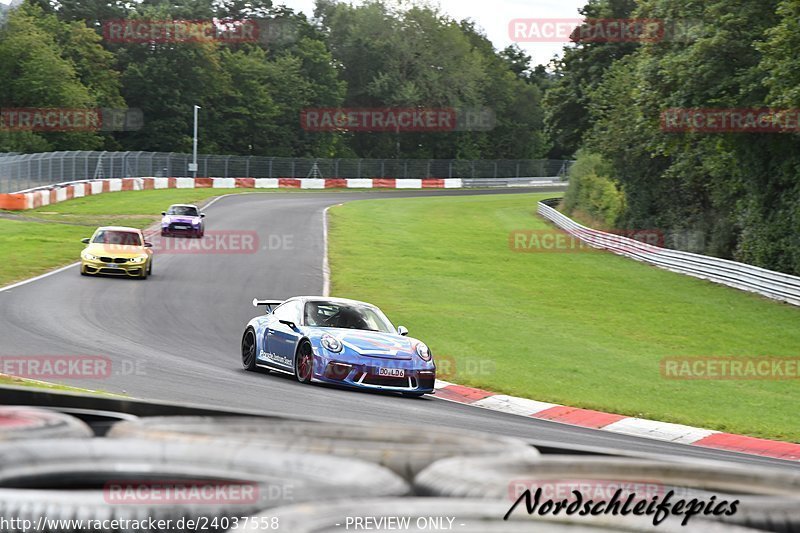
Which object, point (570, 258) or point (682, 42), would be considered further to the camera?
point (570, 258)

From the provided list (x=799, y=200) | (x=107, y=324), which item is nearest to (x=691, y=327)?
(x=799, y=200)

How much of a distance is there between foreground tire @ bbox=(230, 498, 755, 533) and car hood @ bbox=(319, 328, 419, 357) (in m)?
11.0

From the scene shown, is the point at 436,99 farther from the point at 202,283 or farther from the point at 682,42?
the point at 202,283

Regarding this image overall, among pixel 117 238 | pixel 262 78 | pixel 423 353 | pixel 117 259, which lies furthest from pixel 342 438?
pixel 262 78

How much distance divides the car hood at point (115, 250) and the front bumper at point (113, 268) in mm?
247

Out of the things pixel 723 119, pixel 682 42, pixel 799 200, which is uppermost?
pixel 682 42

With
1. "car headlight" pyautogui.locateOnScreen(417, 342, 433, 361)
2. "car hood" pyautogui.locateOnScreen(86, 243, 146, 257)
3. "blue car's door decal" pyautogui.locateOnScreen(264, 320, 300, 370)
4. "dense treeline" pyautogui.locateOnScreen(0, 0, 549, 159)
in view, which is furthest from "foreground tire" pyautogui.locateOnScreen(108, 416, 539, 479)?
"dense treeline" pyautogui.locateOnScreen(0, 0, 549, 159)

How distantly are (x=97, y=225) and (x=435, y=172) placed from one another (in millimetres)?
60413

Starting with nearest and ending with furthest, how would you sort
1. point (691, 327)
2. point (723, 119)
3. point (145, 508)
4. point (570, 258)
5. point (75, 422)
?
point (145, 508) → point (75, 422) → point (691, 327) → point (723, 119) → point (570, 258)

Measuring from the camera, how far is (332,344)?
1470cm

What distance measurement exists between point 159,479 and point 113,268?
23.8 meters

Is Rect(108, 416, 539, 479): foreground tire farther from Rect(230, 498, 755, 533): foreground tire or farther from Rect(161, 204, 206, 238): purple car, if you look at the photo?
Rect(161, 204, 206, 238): purple car

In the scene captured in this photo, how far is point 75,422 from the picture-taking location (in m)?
4.82

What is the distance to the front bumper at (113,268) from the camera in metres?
26.9
